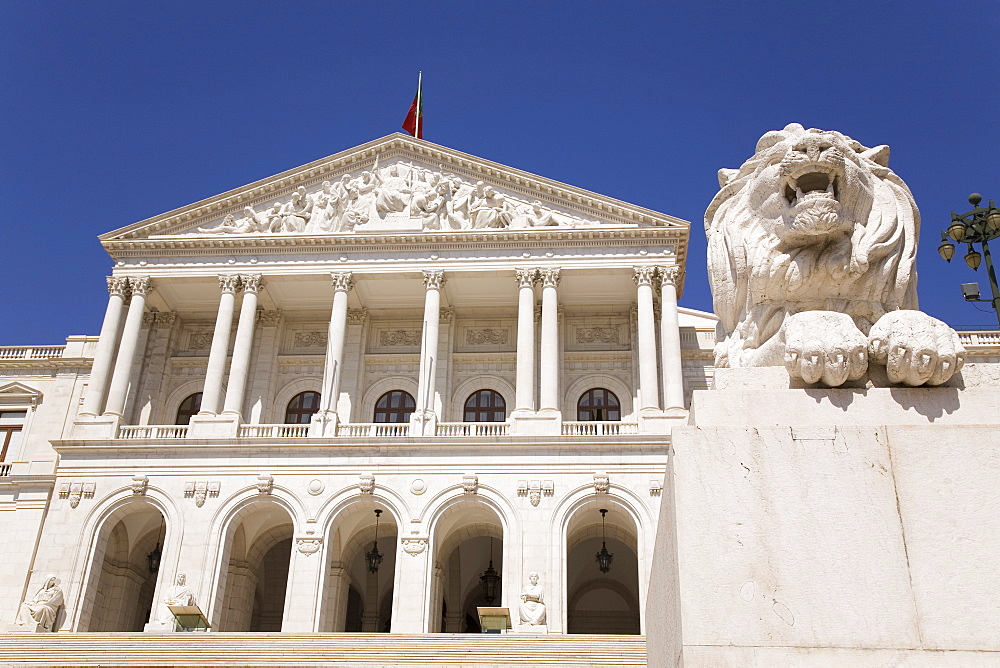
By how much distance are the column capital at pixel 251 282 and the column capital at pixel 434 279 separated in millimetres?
5524

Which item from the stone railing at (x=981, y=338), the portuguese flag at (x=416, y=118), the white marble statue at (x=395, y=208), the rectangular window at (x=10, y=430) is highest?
the portuguese flag at (x=416, y=118)

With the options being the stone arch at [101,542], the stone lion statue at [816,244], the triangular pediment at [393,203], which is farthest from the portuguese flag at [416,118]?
the stone lion statue at [816,244]

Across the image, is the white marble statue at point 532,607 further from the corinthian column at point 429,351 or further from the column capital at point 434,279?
the column capital at point 434,279

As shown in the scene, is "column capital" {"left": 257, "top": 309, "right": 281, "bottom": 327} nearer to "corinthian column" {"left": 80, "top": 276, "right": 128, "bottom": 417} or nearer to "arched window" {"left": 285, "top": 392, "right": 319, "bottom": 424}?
"arched window" {"left": 285, "top": 392, "right": 319, "bottom": 424}

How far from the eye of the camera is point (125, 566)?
2973cm

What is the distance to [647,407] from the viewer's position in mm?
28781

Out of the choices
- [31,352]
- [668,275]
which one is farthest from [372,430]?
[31,352]

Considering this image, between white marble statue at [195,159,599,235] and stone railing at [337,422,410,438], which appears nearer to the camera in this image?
stone railing at [337,422,410,438]

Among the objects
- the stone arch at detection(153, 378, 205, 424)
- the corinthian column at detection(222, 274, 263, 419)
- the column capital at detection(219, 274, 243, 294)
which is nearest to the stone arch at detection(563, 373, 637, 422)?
the corinthian column at detection(222, 274, 263, 419)

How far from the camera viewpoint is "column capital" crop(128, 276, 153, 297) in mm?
32281

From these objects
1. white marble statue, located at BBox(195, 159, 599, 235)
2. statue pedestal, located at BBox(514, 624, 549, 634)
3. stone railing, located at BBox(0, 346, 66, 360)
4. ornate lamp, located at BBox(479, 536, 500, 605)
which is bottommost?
statue pedestal, located at BBox(514, 624, 549, 634)

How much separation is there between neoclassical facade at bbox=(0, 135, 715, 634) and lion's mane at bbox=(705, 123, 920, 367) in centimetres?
2066

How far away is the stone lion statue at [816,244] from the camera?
189 inches

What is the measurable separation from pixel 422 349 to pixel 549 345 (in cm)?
392
